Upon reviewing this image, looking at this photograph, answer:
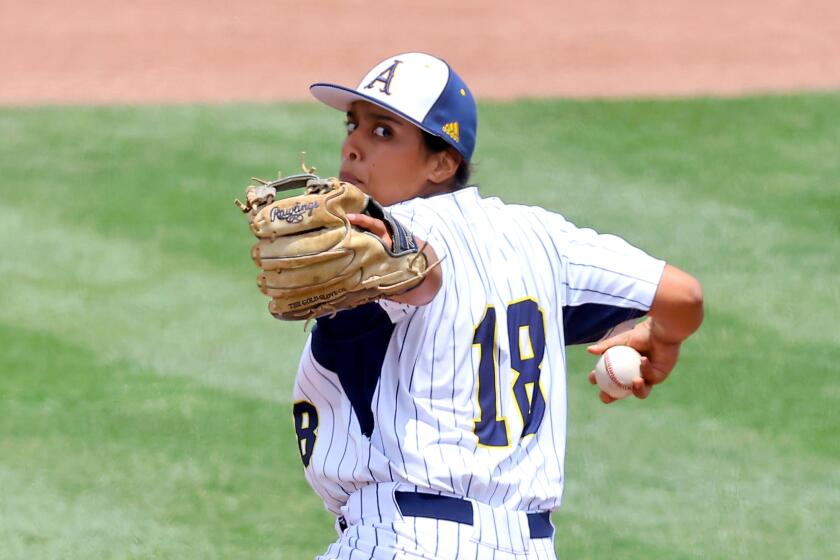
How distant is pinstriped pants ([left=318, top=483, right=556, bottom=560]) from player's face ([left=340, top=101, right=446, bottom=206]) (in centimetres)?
70

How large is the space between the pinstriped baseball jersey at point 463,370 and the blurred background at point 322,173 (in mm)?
2154

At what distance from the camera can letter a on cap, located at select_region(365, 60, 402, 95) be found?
326cm

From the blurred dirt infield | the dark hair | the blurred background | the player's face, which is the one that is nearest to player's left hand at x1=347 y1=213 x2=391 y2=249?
the player's face

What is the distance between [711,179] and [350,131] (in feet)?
20.6

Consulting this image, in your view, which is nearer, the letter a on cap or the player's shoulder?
the player's shoulder

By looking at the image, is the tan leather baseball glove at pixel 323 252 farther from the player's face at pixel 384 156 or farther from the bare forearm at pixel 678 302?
the bare forearm at pixel 678 302

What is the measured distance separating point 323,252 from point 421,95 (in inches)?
28.5

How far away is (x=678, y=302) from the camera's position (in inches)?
128

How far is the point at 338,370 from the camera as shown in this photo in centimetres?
307

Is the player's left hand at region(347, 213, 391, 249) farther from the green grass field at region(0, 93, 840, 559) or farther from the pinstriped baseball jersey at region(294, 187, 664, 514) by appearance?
the green grass field at region(0, 93, 840, 559)

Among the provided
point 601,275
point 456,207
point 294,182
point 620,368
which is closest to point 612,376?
point 620,368

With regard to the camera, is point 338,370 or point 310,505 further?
point 310,505

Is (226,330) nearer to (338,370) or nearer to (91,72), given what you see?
(338,370)

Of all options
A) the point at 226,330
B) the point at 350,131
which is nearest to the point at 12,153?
the point at 226,330
